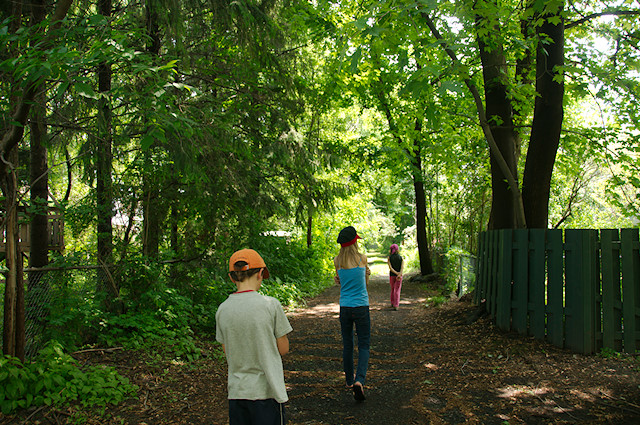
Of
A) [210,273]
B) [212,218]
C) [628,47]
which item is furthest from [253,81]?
[628,47]

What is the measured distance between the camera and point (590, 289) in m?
6.18

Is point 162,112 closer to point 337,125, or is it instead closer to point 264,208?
point 264,208

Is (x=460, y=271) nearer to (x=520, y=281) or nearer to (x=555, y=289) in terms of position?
(x=520, y=281)

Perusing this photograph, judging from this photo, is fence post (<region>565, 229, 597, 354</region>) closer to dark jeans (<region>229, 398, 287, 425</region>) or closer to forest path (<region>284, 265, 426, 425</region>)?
forest path (<region>284, 265, 426, 425</region>)

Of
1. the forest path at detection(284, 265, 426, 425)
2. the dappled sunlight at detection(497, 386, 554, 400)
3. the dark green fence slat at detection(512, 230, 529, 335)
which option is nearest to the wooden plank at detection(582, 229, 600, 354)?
the dark green fence slat at detection(512, 230, 529, 335)

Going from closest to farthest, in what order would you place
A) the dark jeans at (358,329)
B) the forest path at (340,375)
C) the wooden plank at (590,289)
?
1. the forest path at (340,375)
2. the dark jeans at (358,329)
3. the wooden plank at (590,289)

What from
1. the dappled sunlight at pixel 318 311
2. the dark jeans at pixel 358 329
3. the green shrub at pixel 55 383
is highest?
the dark jeans at pixel 358 329

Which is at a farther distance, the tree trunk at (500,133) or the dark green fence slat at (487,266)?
the tree trunk at (500,133)

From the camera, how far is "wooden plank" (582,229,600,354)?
242 inches

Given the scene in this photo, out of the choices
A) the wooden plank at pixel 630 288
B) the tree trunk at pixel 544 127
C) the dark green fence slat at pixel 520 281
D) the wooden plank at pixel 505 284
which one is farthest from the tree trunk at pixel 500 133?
the wooden plank at pixel 630 288

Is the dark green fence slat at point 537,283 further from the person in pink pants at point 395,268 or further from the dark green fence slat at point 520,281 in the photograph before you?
the person in pink pants at point 395,268

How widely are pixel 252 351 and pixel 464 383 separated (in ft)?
11.8

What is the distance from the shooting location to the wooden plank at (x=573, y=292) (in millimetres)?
6242

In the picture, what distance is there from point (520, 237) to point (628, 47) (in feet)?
16.9
